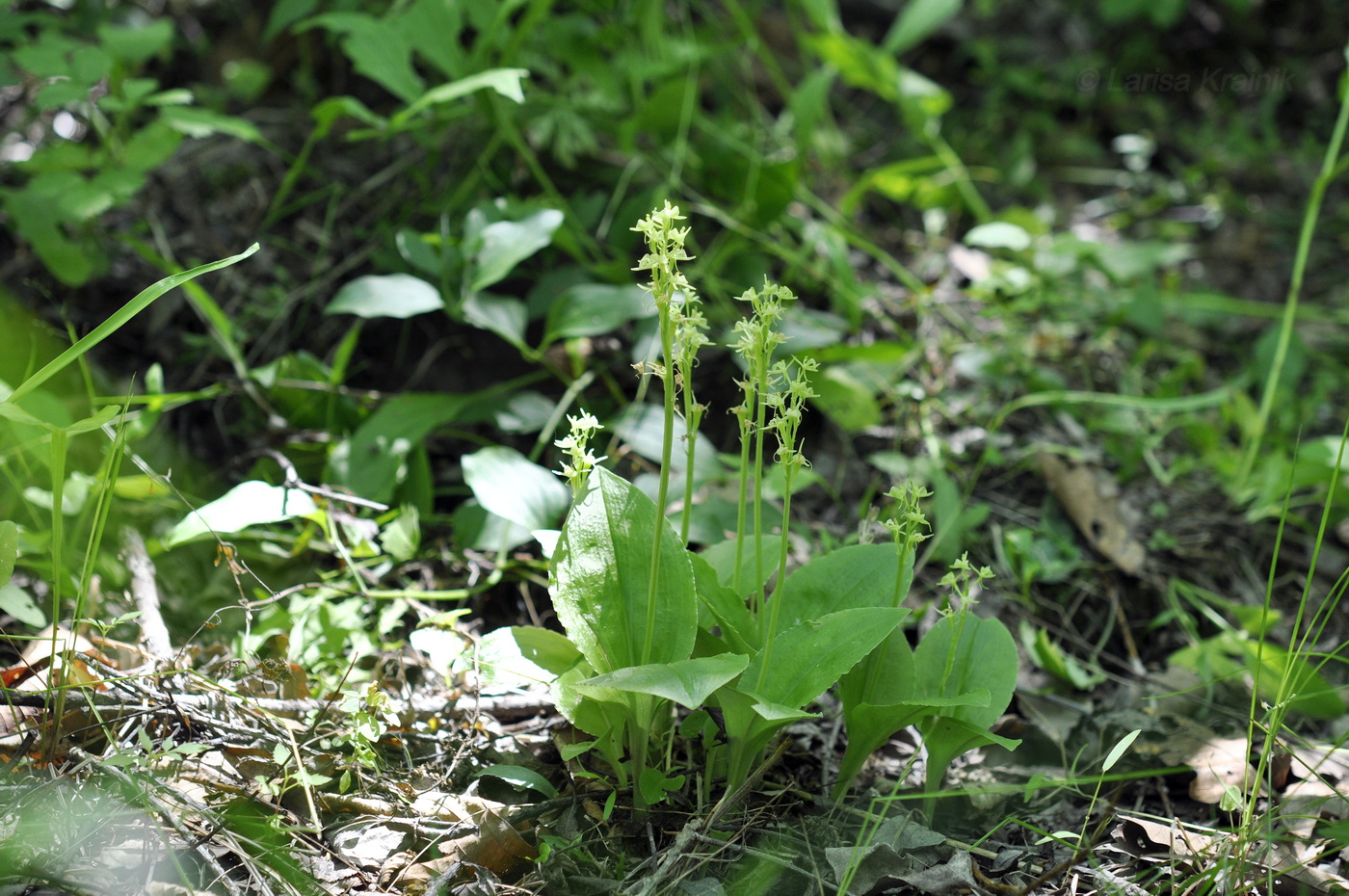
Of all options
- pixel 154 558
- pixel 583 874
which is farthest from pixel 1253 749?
pixel 154 558

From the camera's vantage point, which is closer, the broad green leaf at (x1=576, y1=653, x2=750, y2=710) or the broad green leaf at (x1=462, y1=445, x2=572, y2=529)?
the broad green leaf at (x1=576, y1=653, x2=750, y2=710)

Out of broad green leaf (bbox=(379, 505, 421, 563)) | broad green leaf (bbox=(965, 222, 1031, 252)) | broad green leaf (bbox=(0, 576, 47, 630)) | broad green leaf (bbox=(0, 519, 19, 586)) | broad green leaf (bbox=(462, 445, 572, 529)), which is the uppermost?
broad green leaf (bbox=(965, 222, 1031, 252))

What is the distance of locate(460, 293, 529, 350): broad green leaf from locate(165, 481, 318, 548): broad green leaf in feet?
1.67

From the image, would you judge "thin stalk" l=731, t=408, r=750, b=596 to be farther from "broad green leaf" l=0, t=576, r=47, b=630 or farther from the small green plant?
the small green plant

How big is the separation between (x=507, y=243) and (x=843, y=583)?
100 cm

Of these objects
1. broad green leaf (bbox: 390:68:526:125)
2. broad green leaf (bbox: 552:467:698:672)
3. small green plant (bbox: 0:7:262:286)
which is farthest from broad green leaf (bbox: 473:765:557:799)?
small green plant (bbox: 0:7:262:286)

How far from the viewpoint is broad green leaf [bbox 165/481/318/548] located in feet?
4.50

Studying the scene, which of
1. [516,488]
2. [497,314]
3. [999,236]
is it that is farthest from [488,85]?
[999,236]

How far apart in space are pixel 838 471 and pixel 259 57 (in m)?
2.23

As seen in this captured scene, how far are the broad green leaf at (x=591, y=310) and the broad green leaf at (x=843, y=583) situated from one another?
762 millimetres

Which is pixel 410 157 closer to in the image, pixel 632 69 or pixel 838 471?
pixel 632 69

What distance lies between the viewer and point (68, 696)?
1168 millimetres

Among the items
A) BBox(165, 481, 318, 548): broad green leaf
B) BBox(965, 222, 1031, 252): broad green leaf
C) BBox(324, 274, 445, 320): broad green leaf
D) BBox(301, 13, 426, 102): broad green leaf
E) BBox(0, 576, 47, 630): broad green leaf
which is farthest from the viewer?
BBox(965, 222, 1031, 252): broad green leaf

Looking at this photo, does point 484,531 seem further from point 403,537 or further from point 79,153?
point 79,153
